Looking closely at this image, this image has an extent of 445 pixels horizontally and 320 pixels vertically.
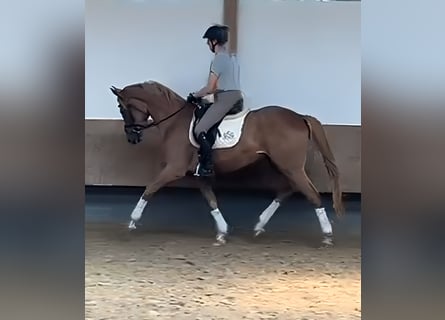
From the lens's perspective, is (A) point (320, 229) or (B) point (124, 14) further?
(B) point (124, 14)

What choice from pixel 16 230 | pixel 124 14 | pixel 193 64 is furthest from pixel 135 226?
pixel 16 230

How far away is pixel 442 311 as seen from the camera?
3.34 ft

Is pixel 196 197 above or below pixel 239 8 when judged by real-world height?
below

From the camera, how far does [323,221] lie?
2.61 m

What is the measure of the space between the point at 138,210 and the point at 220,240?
1.32 feet

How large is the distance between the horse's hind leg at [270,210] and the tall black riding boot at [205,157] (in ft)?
1.01

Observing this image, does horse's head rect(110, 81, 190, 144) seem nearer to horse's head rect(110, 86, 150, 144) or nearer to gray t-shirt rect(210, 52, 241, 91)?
horse's head rect(110, 86, 150, 144)

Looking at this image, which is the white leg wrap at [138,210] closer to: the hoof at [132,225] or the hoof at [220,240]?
the hoof at [132,225]

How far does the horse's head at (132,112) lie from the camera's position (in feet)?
8.98

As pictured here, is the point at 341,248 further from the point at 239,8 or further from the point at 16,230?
the point at 16,230

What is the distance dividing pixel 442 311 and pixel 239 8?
2029 millimetres

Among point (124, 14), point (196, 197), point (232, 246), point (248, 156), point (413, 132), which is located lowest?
point (232, 246)

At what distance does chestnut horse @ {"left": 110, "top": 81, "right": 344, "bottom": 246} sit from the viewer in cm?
269

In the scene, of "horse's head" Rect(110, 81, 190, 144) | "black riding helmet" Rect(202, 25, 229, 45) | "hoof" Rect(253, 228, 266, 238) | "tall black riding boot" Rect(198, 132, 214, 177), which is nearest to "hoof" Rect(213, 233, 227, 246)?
"hoof" Rect(253, 228, 266, 238)
